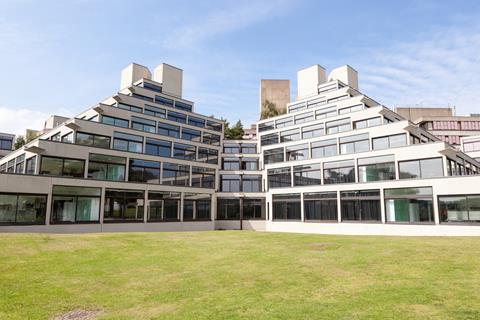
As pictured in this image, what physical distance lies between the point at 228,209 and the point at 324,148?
17.3m

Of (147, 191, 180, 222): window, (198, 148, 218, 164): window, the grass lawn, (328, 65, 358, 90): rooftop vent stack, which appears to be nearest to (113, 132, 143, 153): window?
(147, 191, 180, 222): window

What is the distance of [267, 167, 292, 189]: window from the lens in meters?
50.6

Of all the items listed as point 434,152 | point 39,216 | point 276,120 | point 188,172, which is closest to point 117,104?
point 188,172

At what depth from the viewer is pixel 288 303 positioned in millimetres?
9297

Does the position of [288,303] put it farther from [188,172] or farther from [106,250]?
[188,172]

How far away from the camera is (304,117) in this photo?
190ft

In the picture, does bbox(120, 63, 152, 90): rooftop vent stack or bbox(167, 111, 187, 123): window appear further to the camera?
bbox(120, 63, 152, 90): rooftop vent stack

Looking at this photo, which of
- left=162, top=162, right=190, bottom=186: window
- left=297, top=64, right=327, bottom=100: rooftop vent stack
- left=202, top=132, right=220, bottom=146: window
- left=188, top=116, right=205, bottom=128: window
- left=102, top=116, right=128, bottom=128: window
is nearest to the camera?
left=102, top=116, right=128, bottom=128: window

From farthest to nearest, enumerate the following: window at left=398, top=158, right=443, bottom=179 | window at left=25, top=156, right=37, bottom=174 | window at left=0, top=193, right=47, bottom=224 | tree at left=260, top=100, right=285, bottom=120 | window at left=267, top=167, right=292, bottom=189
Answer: tree at left=260, top=100, right=285, bottom=120
window at left=267, top=167, right=292, bottom=189
window at left=398, top=158, right=443, bottom=179
window at left=25, top=156, right=37, bottom=174
window at left=0, top=193, right=47, bottom=224

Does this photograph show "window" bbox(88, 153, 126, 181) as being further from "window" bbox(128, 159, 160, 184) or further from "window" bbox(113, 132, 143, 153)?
"window" bbox(113, 132, 143, 153)

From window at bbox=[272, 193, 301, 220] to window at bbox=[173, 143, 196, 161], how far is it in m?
14.2

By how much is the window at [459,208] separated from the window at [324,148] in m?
16.3

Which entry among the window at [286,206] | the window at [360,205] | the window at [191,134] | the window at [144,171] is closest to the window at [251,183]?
the window at [286,206]

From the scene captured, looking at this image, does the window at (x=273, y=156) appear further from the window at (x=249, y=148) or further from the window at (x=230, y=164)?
the window at (x=230, y=164)
